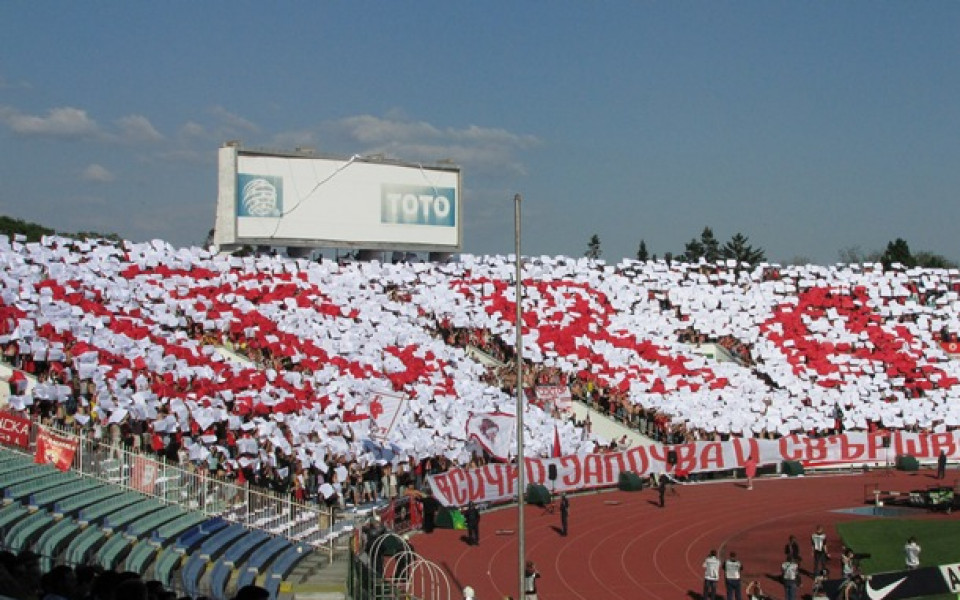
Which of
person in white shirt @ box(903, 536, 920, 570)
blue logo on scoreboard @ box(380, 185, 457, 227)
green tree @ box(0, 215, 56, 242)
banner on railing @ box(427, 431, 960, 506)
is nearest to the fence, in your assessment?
banner on railing @ box(427, 431, 960, 506)

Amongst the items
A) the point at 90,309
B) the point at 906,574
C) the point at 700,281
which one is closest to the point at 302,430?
the point at 90,309

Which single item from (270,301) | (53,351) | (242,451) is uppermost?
(270,301)

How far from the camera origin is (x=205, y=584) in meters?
19.9

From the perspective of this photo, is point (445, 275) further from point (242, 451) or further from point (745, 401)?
point (242, 451)

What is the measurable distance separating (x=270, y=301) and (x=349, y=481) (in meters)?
11.8

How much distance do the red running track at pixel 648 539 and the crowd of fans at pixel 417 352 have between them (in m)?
3.57

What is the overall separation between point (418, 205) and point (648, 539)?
2490cm

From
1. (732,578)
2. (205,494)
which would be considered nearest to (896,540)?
(732,578)

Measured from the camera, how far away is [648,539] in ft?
101

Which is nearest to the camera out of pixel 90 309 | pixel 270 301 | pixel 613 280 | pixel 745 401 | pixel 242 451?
pixel 242 451

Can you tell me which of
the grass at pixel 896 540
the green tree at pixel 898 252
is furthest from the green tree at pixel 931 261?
the grass at pixel 896 540

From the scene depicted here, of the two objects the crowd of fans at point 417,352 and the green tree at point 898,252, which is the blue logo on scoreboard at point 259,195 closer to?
the crowd of fans at point 417,352

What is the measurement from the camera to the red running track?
25.7 m

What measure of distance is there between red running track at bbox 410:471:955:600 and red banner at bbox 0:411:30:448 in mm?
9767
